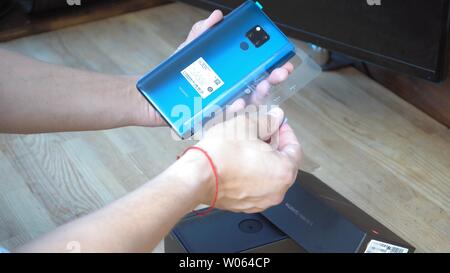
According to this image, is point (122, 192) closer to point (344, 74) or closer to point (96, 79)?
point (96, 79)

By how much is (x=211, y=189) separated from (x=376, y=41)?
0.39 meters

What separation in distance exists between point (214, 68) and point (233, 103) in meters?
0.04

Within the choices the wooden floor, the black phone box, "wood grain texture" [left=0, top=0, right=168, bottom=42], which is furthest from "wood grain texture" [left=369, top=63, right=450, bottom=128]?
"wood grain texture" [left=0, top=0, right=168, bottom=42]

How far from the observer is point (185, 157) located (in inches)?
19.2

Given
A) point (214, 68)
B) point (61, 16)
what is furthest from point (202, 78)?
point (61, 16)

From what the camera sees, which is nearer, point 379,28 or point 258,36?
point 258,36

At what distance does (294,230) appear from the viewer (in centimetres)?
59

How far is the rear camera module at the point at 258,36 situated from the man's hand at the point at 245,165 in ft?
0.34

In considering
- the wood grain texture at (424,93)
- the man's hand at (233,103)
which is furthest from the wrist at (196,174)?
the wood grain texture at (424,93)

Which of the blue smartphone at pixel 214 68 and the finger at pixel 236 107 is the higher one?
the blue smartphone at pixel 214 68

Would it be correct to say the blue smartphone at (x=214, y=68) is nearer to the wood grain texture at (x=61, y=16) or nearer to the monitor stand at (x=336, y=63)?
the monitor stand at (x=336, y=63)

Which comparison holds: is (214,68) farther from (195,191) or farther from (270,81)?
(195,191)

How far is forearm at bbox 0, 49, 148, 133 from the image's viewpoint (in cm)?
62

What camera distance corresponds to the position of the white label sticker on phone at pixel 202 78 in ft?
1.89
